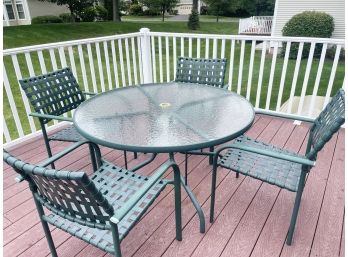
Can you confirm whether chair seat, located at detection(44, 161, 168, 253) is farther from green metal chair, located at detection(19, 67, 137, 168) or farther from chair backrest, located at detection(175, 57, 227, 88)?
chair backrest, located at detection(175, 57, 227, 88)

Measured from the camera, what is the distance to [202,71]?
3.07 metres

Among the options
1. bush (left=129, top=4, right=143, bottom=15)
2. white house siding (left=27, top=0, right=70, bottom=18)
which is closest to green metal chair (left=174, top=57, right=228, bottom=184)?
white house siding (left=27, top=0, right=70, bottom=18)

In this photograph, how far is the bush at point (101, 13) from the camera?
20.7 meters

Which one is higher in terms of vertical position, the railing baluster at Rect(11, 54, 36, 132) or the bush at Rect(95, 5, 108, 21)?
the bush at Rect(95, 5, 108, 21)

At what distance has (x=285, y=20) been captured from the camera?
12164mm

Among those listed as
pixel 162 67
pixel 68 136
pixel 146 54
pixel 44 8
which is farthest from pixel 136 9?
pixel 68 136

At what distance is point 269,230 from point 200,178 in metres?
0.83

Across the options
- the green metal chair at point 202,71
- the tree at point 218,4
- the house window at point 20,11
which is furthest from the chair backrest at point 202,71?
the house window at point 20,11

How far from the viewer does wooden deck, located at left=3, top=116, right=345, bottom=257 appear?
74.2 inches

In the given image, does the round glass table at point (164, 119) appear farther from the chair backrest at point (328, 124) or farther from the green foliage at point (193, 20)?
the green foliage at point (193, 20)

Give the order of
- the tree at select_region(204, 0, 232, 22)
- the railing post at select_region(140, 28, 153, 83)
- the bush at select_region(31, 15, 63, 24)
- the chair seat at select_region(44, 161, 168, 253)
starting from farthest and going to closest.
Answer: the tree at select_region(204, 0, 232, 22)
the bush at select_region(31, 15, 63, 24)
the railing post at select_region(140, 28, 153, 83)
the chair seat at select_region(44, 161, 168, 253)

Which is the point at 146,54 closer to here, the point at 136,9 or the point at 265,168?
the point at 265,168

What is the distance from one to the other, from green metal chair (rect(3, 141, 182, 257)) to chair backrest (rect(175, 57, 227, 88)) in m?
1.60

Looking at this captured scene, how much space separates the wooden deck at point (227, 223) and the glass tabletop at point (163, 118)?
0.80 m
